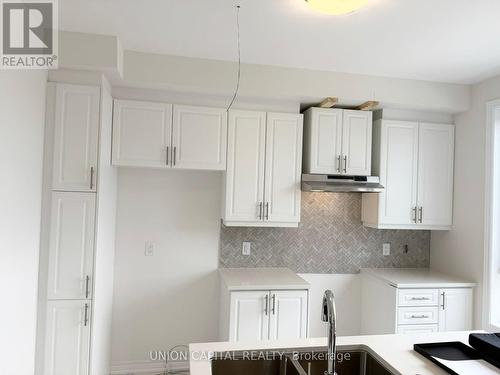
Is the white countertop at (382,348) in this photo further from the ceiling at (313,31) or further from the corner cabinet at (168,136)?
the ceiling at (313,31)

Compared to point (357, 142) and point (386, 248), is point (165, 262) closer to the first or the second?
point (357, 142)

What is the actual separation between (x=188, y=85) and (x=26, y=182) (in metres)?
1.38

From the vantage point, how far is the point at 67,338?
2.53m

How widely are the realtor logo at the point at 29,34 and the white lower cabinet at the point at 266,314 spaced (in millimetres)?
2136

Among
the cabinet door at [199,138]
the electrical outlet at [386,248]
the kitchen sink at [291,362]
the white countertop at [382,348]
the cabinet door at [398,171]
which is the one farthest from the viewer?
the electrical outlet at [386,248]

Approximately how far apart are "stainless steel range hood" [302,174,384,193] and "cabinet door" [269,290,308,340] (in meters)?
0.90

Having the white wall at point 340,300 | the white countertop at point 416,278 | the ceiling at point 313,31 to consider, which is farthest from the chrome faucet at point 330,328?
the white wall at point 340,300

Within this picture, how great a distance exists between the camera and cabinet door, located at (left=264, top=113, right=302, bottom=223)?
325 cm

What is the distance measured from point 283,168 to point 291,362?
1.89 m

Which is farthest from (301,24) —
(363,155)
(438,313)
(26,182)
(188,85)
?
(438,313)

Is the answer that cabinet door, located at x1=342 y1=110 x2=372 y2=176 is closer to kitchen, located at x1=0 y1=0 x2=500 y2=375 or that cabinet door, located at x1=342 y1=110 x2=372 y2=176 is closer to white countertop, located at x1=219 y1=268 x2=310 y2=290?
kitchen, located at x1=0 y1=0 x2=500 y2=375

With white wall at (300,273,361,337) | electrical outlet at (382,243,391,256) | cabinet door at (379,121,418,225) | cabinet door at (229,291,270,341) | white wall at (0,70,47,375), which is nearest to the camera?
white wall at (0,70,47,375)

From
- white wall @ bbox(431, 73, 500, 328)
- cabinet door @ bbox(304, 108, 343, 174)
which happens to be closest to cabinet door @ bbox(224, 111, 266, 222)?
cabinet door @ bbox(304, 108, 343, 174)

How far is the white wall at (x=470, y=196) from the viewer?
324 centimetres
